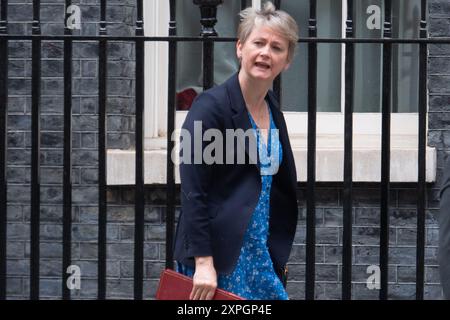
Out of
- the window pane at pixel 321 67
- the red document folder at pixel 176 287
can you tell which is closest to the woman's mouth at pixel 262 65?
the red document folder at pixel 176 287

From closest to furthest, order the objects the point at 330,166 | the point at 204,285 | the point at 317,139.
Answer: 1. the point at 204,285
2. the point at 330,166
3. the point at 317,139

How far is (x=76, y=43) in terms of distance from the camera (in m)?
6.50

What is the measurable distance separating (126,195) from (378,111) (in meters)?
1.58

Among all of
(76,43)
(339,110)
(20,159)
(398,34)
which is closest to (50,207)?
(20,159)

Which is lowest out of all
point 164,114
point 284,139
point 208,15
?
point 284,139

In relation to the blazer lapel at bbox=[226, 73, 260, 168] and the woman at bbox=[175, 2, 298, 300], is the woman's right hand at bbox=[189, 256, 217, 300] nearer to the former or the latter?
the woman at bbox=[175, 2, 298, 300]

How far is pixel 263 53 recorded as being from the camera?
13.3 feet

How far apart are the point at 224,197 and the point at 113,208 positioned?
8.30 feet

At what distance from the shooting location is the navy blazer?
3.97 meters

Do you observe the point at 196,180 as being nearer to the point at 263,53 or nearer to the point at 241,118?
the point at 241,118

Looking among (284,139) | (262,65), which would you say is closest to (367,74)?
(284,139)

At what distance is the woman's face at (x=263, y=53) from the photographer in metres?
4.07

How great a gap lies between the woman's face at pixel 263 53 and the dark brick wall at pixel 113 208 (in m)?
2.45

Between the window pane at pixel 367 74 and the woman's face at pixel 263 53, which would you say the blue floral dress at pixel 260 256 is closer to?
the woman's face at pixel 263 53
